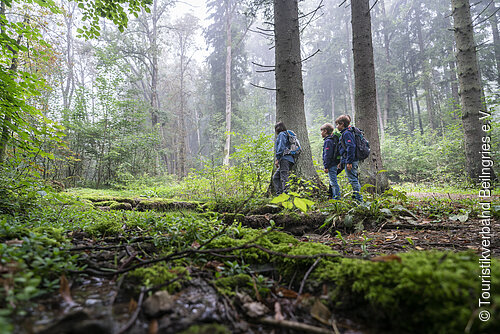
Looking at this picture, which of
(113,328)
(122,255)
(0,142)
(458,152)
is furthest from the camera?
(458,152)

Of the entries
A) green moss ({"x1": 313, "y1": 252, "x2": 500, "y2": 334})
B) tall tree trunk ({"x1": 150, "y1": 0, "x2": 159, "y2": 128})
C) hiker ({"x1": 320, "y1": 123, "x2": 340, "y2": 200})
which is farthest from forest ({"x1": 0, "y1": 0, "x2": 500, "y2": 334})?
tall tree trunk ({"x1": 150, "y1": 0, "x2": 159, "y2": 128})

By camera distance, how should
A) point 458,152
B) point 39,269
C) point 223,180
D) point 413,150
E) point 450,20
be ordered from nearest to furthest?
1. point 39,269
2. point 223,180
3. point 458,152
4. point 413,150
5. point 450,20

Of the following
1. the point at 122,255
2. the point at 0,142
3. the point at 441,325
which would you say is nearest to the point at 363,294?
the point at 441,325

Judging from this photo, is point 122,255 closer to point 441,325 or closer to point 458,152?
point 441,325

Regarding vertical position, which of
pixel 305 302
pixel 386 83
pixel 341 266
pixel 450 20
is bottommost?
pixel 305 302

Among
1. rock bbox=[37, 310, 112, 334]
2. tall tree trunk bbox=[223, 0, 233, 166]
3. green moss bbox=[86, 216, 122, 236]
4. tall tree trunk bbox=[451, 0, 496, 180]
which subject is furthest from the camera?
tall tree trunk bbox=[223, 0, 233, 166]

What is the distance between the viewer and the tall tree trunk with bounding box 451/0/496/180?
24.2ft

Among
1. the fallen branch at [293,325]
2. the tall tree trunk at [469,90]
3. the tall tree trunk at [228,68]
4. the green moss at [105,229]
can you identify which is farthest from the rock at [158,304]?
the tall tree trunk at [228,68]

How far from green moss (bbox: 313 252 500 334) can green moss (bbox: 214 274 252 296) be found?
1.78ft

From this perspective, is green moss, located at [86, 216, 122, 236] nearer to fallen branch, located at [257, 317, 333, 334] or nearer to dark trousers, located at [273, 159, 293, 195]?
fallen branch, located at [257, 317, 333, 334]

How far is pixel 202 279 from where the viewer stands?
1.48 metres

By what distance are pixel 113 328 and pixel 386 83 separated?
112 feet

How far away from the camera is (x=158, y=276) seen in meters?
1.36

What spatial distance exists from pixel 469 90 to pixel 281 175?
281 inches
